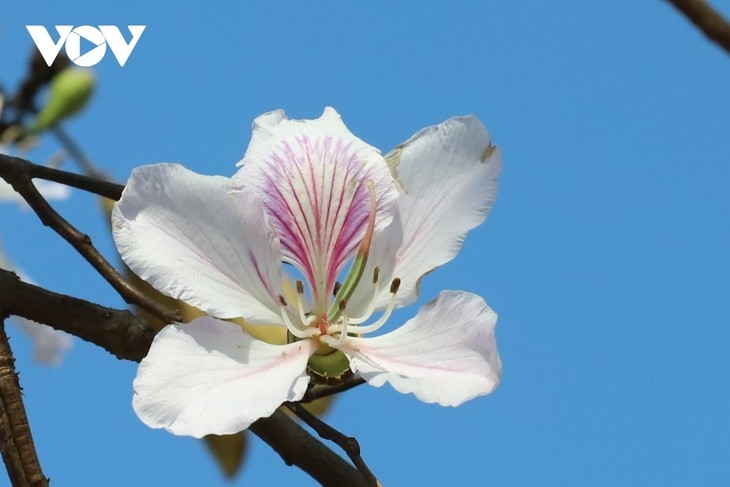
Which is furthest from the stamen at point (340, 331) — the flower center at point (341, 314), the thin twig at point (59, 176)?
the thin twig at point (59, 176)

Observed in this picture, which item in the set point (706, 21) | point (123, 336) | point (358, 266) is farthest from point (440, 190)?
point (706, 21)

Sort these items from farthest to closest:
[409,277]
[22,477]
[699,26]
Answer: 1. [409,277]
2. [22,477]
3. [699,26]

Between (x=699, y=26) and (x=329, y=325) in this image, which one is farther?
(x=329, y=325)

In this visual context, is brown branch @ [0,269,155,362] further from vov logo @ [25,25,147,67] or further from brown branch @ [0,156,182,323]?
vov logo @ [25,25,147,67]

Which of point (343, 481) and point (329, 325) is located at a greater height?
point (329, 325)

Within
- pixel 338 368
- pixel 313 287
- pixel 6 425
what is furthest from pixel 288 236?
pixel 6 425

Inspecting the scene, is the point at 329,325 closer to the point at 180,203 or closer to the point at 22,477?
the point at 180,203

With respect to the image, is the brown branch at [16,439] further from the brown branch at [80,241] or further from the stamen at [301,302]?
the stamen at [301,302]

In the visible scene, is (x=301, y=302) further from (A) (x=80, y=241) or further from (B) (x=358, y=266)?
(A) (x=80, y=241)

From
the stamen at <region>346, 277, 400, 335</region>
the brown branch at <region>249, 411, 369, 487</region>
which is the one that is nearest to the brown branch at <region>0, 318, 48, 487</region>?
the brown branch at <region>249, 411, 369, 487</region>
